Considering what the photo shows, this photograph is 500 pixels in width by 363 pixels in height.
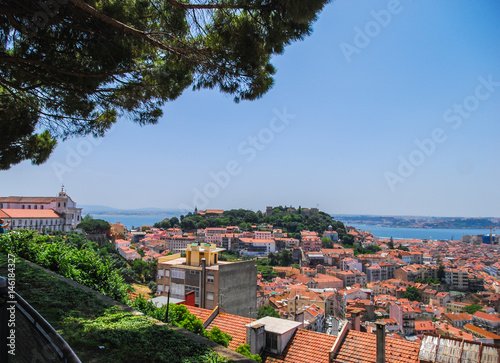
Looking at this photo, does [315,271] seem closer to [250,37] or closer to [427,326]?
[427,326]

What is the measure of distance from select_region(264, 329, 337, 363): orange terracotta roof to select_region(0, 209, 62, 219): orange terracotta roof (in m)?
37.0

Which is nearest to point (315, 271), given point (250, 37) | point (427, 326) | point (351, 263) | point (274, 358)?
point (351, 263)

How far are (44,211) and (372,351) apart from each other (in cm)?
4125

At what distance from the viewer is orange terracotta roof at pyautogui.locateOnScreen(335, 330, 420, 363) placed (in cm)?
565

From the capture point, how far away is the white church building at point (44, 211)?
3606cm

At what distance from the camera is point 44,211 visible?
38.3 metres

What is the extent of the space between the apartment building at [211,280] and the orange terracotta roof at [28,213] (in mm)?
29065

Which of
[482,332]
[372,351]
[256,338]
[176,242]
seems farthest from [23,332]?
[176,242]

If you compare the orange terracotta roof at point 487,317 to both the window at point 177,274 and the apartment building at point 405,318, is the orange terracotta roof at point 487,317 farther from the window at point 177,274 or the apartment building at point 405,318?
the window at point 177,274

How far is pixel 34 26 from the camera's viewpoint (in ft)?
12.3

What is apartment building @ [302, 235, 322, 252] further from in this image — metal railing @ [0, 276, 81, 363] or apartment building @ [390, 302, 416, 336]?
metal railing @ [0, 276, 81, 363]

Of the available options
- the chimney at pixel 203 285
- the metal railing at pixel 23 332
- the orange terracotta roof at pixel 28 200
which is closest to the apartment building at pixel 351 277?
the orange terracotta roof at pixel 28 200

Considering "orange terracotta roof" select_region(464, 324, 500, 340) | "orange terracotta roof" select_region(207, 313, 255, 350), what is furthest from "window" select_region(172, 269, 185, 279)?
"orange terracotta roof" select_region(464, 324, 500, 340)

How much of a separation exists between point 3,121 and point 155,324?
441 centimetres
